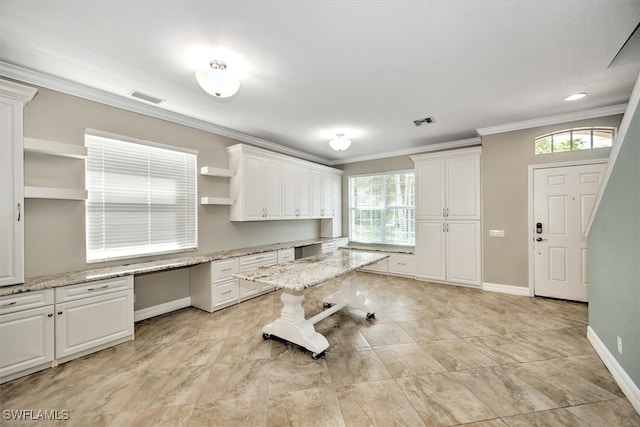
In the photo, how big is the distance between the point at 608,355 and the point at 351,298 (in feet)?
7.95

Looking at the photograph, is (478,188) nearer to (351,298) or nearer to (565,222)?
(565,222)

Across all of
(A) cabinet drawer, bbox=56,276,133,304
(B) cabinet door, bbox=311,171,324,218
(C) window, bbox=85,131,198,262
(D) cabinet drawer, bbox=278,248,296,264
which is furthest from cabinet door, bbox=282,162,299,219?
(A) cabinet drawer, bbox=56,276,133,304

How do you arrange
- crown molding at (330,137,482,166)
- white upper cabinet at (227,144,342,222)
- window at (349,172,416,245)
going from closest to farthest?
1. white upper cabinet at (227,144,342,222)
2. crown molding at (330,137,482,166)
3. window at (349,172,416,245)

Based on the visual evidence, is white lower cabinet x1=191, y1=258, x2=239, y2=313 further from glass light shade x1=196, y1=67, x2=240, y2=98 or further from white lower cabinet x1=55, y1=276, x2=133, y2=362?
glass light shade x1=196, y1=67, x2=240, y2=98

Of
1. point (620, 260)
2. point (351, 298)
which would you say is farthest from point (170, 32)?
point (620, 260)

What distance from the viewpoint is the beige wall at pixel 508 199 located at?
13.5 feet

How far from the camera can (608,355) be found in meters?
2.24

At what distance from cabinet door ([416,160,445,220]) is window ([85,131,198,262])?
4.04 metres

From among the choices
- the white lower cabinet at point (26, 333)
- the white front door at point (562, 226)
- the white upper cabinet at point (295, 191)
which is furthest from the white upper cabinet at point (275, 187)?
the white front door at point (562, 226)

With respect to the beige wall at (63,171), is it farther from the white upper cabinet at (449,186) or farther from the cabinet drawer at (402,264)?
the white upper cabinet at (449,186)

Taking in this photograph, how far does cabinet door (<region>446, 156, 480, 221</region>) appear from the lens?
454 centimetres

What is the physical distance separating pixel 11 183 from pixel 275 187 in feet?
10.3

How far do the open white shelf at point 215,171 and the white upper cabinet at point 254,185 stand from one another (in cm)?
15

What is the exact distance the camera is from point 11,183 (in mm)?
2188
